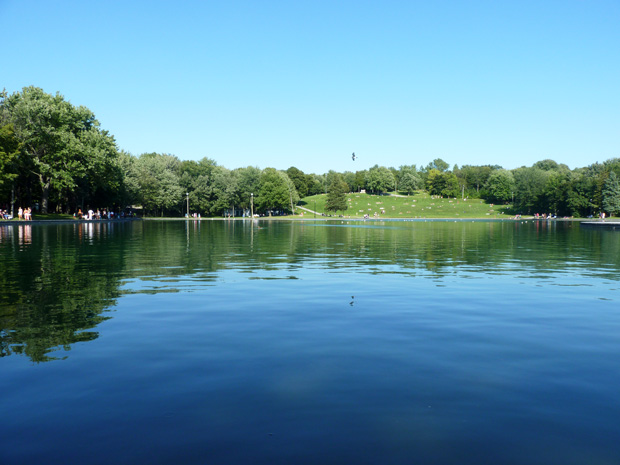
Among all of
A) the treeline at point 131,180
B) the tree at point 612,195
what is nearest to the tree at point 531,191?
the treeline at point 131,180

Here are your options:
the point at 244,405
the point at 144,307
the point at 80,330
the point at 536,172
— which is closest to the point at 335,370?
the point at 244,405

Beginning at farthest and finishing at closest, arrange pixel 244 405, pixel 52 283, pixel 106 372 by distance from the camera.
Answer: pixel 52 283 → pixel 106 372 → pixel 244 405

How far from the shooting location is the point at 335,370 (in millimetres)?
7691

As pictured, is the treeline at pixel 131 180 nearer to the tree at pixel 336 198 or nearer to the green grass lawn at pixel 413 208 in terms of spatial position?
the tree at pixel 336 198

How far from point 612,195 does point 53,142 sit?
400 ft

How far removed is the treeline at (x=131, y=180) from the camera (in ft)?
263

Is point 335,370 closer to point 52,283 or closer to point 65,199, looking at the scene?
point 52,283

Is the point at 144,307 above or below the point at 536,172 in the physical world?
below

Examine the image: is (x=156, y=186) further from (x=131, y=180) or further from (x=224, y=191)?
(x=224, y=191)

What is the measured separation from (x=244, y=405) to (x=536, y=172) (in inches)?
6642

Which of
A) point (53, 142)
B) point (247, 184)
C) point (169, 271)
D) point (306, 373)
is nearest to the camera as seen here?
point (306, 373)

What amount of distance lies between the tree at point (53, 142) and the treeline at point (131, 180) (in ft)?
0.52

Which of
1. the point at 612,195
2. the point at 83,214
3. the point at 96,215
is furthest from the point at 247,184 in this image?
the point at 612,195

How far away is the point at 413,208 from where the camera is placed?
6348 inches
